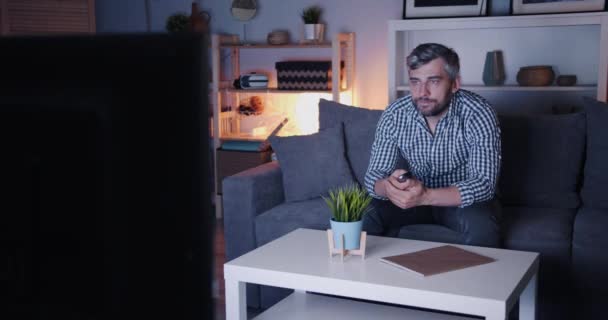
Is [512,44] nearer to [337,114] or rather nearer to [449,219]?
[337,114]

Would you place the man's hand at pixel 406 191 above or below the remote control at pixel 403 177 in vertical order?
below

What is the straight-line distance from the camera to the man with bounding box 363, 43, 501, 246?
2.47 metres

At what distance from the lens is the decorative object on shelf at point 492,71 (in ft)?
13.6

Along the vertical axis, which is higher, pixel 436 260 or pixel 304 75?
pixel 304 75

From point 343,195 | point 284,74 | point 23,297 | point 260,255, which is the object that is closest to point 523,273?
point 343,195

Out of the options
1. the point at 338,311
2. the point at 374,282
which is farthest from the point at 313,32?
the point at 374,282

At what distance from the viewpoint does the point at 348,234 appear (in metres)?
2.12

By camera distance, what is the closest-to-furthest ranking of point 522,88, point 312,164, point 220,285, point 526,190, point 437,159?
point 437,159
point 526,190
point 312,164
point 220,285
point 522,88

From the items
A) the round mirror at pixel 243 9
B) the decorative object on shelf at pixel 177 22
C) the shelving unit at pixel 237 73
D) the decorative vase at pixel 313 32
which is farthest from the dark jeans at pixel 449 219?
the decorative object on shelf at pixel 177 22

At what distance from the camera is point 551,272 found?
2525 millimetres

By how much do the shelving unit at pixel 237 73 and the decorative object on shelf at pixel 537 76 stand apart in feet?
3.53

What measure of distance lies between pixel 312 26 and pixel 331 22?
24cm

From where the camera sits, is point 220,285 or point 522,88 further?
point 522,88

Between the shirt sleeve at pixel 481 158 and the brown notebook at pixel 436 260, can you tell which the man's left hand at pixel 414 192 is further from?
the brown notebook at pixel 436 260
